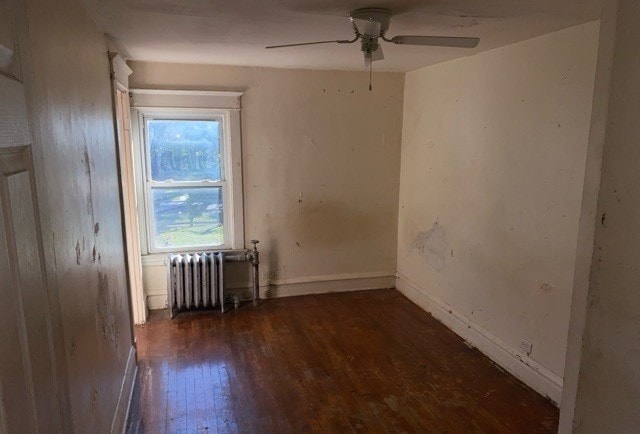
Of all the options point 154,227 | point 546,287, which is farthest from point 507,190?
point 154,227

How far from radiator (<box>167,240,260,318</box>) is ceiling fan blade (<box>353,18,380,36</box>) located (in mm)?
2502

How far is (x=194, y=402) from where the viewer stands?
8.78 ft

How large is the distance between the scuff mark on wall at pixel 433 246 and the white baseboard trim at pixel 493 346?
1.08ft

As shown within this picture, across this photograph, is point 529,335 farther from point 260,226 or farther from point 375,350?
point 260,226

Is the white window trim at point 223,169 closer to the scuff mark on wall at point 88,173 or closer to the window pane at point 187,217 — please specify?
the window pane at point 187,217

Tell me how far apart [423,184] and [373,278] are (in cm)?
120

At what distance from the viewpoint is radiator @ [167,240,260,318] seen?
393 cm

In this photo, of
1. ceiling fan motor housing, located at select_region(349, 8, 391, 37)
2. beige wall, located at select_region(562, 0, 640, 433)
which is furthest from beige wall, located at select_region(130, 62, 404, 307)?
beige wall, located at select_region(562, 0, 640, 433)

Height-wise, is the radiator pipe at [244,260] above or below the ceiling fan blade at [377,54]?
below

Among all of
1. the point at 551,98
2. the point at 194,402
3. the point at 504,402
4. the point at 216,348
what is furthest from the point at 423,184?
the point at 194,402

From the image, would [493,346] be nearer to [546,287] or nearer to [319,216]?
[546,287]

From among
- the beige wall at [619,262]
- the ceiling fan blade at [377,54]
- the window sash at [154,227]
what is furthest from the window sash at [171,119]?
the beige wall at [619,262]

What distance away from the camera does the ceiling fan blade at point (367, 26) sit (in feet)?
7.20

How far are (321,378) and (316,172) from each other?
81.1 inches
